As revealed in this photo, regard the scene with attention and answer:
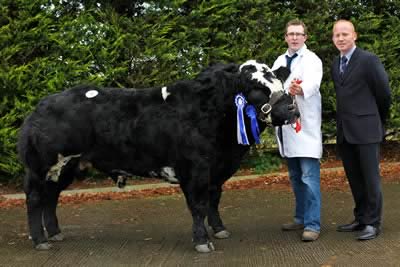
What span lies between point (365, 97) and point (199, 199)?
71.8 inches

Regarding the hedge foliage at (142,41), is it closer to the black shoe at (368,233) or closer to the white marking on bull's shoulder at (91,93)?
the white marking on bull's shoulder at (91,93)

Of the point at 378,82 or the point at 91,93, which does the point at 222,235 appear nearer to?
the point at 91,93

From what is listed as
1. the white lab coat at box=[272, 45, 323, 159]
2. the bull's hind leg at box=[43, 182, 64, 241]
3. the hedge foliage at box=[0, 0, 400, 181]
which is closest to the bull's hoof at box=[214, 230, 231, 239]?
the white lab coat at box=[272, 45, 323, 159]

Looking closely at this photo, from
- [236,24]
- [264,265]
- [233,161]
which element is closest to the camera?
[264,265]

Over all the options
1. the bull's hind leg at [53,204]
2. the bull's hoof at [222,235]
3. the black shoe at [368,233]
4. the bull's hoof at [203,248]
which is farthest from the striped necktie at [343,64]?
the bull's hind leg at [53,204]

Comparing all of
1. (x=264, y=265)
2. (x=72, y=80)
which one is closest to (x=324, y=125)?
(x=72, y=80)

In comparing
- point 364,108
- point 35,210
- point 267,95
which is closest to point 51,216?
point 35,210

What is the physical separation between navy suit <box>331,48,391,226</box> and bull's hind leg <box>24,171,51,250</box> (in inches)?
117

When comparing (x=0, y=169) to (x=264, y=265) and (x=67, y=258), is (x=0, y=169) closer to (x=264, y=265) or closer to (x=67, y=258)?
(x=67, y=258)

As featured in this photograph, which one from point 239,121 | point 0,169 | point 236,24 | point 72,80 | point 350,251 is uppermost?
point 236,24

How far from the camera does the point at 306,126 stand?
5418 mm

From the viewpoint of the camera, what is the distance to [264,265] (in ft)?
15.5

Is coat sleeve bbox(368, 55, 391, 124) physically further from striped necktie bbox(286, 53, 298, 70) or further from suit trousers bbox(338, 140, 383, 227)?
striped necktie bbox(286, 53, 298, 70)

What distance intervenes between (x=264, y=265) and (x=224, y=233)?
100 cm
